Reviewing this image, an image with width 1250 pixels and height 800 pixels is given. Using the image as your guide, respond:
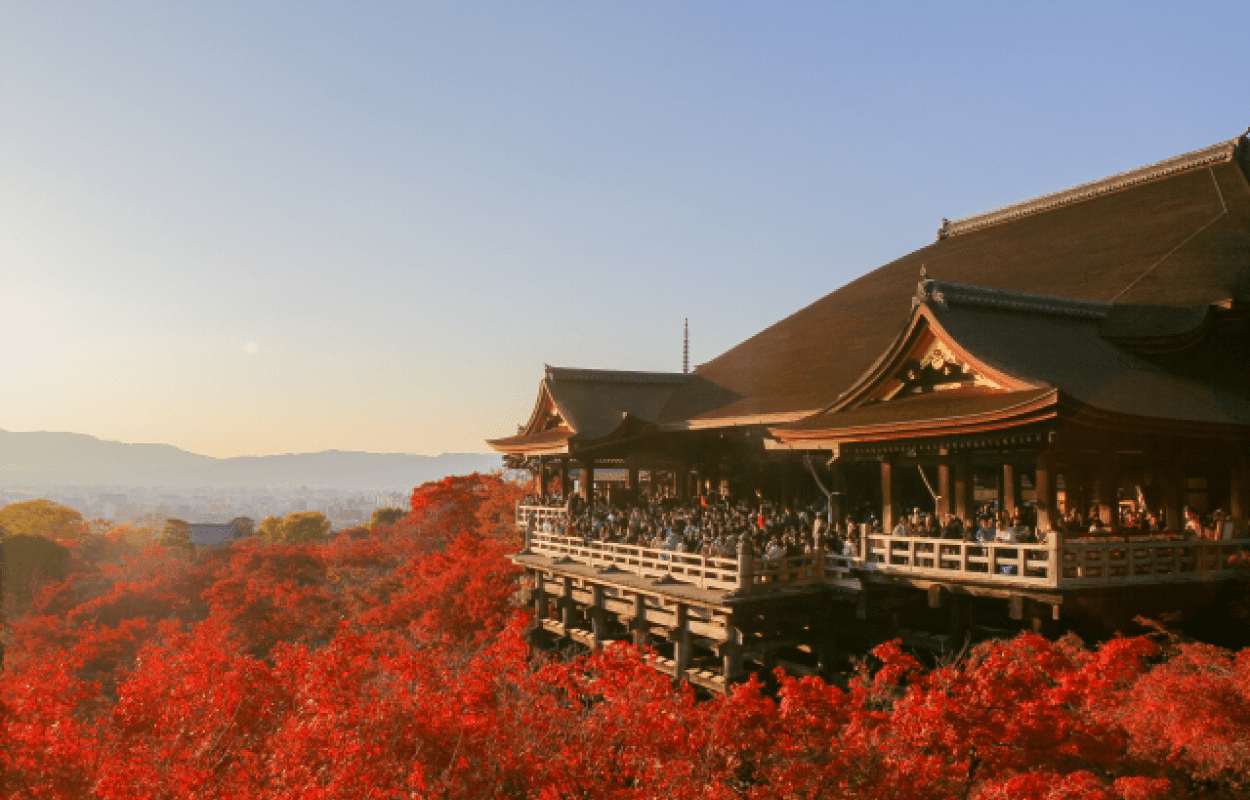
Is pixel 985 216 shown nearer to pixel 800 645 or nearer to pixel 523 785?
pixel 800 645

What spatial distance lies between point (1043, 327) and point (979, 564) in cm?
579

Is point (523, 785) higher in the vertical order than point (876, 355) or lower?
lower

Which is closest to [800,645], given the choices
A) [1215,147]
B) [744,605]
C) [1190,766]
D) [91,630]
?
[744,605]

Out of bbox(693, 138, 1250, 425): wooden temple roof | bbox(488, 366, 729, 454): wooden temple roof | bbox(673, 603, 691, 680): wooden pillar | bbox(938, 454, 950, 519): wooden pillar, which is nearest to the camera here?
bbox(938, 454, 950, 519): wooden pillar

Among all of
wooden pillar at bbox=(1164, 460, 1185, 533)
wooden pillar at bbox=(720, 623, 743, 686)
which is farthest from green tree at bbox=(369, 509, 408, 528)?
wooden pillar at bbox=(1164, 460, 1185, 533)

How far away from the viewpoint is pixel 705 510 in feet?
72.6

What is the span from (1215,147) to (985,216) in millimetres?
8431

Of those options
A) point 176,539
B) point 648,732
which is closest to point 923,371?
point 648,732

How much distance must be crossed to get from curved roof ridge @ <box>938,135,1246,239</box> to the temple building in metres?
0.07

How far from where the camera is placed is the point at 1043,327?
674 inches

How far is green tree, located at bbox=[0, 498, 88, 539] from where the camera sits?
75125mm

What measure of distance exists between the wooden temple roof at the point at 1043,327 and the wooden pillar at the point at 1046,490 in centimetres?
118

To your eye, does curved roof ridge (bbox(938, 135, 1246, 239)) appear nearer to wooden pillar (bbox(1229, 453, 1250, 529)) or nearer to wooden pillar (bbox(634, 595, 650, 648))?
wooden pillar (bbox(1229, 453, 1250, 529))

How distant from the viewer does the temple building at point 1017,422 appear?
1364cm
